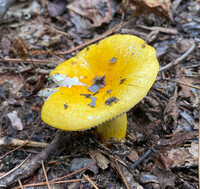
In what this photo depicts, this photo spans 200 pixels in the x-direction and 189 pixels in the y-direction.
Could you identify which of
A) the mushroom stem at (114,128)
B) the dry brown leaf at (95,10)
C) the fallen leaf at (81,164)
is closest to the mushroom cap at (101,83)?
the mushroom stem at (114,128)

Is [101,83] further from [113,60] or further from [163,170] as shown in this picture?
[163,170]

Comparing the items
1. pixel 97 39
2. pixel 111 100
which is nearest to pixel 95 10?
pixel 97 39

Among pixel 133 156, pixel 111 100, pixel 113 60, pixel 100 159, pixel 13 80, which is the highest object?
pixel 113 60

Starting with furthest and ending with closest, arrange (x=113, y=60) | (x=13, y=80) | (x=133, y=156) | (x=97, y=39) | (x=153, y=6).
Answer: (x=97, y=39)
(x=153, y=6)
(x=13, y=80)
(x=133, y=156)
(x=113, y=60)

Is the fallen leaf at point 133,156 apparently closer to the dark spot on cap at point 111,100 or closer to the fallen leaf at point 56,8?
the dark spot on cap at point 111,100

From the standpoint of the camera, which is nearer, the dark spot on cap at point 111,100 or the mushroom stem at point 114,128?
the dark spot on cap at point 111,100

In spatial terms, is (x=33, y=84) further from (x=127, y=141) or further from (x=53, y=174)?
(x=127, y=141)

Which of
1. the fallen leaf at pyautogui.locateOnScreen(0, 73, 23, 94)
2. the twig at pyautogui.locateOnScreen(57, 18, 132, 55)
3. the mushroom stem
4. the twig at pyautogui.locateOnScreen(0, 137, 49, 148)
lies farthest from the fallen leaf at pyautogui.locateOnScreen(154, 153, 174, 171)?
the twig at pyautogui.locateOnScreen(57, 18, 132, 55)
